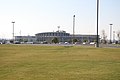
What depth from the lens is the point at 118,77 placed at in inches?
530

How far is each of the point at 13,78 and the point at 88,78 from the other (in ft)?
11.5

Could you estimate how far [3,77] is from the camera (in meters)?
13.8

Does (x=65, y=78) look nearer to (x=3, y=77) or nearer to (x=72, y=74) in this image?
(x=72, y=74)

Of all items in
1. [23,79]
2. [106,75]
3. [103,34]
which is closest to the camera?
[23,79]

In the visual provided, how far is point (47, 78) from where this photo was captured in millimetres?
13391

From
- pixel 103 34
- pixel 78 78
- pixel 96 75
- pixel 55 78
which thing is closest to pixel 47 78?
pixel 55 78

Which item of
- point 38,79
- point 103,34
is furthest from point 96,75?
point 103,34

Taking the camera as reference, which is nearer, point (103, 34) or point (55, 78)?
point (55, 78)

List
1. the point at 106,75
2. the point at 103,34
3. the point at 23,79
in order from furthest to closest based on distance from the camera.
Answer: the point at 103,34 → the point at 106,75 → the point at 23,79

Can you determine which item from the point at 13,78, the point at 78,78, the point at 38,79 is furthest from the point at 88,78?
the point at 13,78

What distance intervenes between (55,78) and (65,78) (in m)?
0.46

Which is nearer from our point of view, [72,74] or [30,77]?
[30,77]

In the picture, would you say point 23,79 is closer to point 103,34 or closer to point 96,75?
point 96,75

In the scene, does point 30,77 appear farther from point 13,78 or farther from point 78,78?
point 78,78
